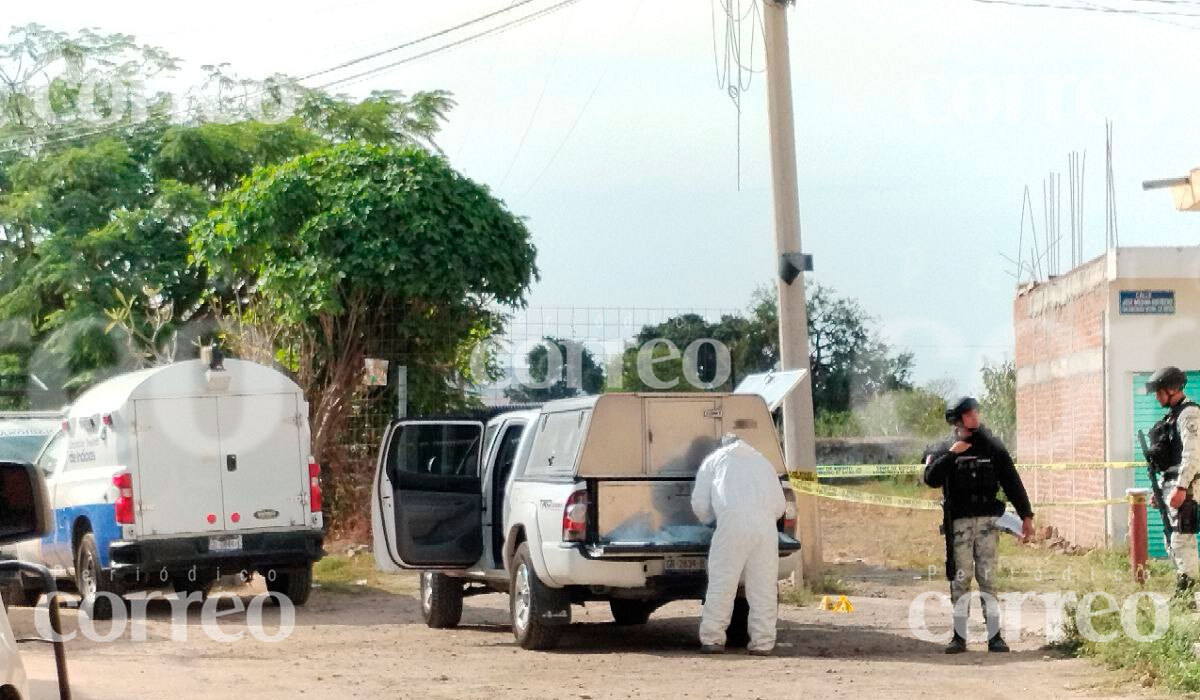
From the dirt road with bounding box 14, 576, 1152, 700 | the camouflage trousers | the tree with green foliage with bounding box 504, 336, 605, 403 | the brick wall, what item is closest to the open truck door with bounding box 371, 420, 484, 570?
the dirt road with bounding box 14, 576, 1152, 700

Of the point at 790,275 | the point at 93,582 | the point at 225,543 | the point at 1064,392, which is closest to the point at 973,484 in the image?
the point at 790,275

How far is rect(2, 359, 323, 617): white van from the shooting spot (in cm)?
1527

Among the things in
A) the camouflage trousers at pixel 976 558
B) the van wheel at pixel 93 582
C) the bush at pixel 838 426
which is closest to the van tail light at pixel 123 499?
the van wheel at pixel 93 582

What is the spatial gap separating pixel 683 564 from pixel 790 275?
17.6 ft

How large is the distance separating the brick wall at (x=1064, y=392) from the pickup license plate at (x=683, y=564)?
8.53 m

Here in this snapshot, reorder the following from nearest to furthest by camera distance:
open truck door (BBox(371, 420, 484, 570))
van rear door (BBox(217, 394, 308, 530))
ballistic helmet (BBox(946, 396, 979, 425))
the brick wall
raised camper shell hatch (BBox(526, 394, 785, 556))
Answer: ballistic helmet (BBox(946, 396, 979, 425)) → raised camper shell hatch (BBox(526, 394, 785, 556)) → open truck door (BBox(371, 420, 484, 570)) → van rear door (BBox(217, 394, 308, 530)) → the brick wall

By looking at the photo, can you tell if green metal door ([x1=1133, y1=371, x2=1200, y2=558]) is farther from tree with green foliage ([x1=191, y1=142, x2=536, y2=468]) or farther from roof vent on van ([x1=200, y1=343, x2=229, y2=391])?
roof vent on van ([x1=200, y1=343, x2=229, y2=391])

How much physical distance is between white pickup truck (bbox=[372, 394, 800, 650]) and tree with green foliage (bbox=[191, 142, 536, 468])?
8.44 meters

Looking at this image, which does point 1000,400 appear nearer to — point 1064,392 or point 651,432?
point 1064,392

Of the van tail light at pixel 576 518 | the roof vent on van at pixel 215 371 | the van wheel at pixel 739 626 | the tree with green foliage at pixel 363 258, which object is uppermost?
the tree with green foliage at pixel 363 258

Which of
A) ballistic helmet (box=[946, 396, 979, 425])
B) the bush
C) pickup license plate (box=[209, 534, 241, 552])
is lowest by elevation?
pickup license plate (box=[209, 534, 241, 552])

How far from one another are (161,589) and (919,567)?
852 centimetres

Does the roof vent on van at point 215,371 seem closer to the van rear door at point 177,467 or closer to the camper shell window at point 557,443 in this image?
the van rear door at point 177,467

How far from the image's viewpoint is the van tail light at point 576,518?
11719 mm
